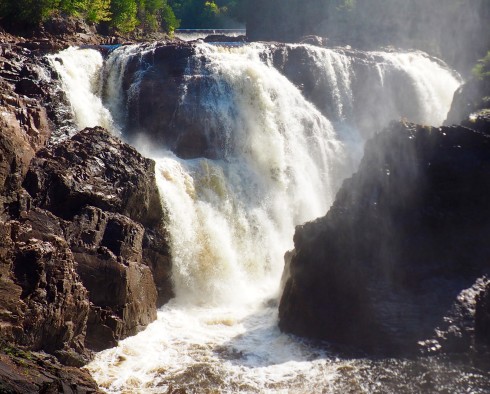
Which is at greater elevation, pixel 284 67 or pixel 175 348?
pixel 284 67

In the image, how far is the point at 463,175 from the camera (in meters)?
17.2

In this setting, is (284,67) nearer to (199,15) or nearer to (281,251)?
(281,251)

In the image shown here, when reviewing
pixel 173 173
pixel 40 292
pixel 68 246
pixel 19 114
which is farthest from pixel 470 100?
pixel 40 292

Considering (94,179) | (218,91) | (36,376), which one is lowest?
(36,376)

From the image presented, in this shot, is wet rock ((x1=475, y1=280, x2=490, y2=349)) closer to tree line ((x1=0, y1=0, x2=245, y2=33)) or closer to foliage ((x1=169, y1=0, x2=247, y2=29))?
tree line ((x1=0, y1=0, x2=245, y2=33))

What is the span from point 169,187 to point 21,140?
619 centimetres

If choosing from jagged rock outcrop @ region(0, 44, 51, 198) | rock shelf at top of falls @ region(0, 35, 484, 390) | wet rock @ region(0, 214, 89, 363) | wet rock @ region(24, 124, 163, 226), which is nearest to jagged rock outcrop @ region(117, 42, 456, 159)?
rock shelf at top of falls @ region(0, 35, 484, 390)

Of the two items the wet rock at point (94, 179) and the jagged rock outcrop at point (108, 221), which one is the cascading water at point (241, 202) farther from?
the wet rock at point (94, 179)

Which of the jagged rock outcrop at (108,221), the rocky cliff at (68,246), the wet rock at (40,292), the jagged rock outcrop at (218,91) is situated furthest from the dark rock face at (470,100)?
the wet rock at (40,292)

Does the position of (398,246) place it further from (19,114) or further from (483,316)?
(19,114)

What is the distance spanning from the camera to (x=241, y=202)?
23.1 metres

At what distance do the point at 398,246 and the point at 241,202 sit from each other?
8.18 meters

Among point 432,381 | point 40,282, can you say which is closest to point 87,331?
A: point 40,282

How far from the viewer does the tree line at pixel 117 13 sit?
3055 centimetres
